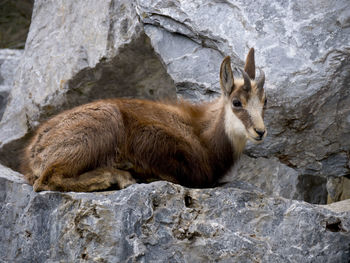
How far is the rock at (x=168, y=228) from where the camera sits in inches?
192

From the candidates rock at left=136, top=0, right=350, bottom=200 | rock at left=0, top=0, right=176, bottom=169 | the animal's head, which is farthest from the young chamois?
rock at left=0, top=0, right=176, bottom=169

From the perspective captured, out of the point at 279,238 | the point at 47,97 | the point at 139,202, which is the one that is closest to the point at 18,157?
the point at 47,97

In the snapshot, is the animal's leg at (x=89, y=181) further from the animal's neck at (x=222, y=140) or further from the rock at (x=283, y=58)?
the rock at (x=283, y=58)

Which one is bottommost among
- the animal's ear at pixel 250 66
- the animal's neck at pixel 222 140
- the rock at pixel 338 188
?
the rock at pixel 338 188

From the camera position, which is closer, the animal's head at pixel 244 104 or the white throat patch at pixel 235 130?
the animal's head at pixel 244 104

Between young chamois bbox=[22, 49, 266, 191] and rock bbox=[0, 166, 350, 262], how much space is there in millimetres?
422

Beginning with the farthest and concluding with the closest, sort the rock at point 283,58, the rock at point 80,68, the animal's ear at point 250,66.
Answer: the rock at point 80,68
the rock at point 283,58
the animal's ear at point 250,66

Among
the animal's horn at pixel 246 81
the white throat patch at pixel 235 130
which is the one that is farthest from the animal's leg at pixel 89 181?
the animal's horn at pixel 246 81

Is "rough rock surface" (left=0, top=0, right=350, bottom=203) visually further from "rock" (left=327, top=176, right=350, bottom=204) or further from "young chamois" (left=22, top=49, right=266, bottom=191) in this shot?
"young chamois" (left=22, top=49, right=266, bottom=191)

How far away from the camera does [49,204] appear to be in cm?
514

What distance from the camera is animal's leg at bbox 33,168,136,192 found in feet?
17.6

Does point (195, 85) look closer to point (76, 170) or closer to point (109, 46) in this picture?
point (109, 46)

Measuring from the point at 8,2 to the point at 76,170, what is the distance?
6605 millimetres

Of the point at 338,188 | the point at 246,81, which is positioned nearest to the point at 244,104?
the point at 246,81
